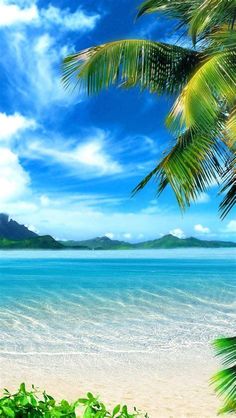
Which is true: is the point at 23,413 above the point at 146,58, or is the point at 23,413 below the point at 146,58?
below

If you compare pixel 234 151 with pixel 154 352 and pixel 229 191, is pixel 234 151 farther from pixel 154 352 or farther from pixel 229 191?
pixel 154 352

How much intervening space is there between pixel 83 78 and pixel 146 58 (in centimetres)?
87

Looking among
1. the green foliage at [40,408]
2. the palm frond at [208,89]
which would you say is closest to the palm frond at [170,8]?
the palm frond at [208,89]

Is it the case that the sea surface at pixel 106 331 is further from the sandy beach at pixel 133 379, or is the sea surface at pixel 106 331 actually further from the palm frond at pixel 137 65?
the palm frond at pixel 137 65

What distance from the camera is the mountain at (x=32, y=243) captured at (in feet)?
529

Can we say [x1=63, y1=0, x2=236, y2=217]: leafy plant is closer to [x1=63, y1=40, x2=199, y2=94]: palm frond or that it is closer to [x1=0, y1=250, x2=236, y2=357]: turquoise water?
[x1=63, y1=40, x2=199, y2=94]: palm frond

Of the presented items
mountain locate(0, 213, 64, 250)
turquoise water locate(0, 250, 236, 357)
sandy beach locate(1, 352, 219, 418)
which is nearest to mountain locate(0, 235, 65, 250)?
mountain locate(0, 213, 64, 250)

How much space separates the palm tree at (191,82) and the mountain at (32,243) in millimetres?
153111

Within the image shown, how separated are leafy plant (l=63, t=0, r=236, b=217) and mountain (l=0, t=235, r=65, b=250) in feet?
502

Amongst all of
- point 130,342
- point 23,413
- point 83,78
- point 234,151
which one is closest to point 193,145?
point 234,151

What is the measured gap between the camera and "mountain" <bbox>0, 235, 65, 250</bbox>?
6353 inches

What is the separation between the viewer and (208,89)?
18.8 feet

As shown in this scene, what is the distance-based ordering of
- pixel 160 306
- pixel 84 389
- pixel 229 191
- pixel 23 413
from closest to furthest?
1. pixel 23 413
2. pixel 229 191
3. pixel 84 389
4. pixel 160 306

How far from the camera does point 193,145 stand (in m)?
6.68
